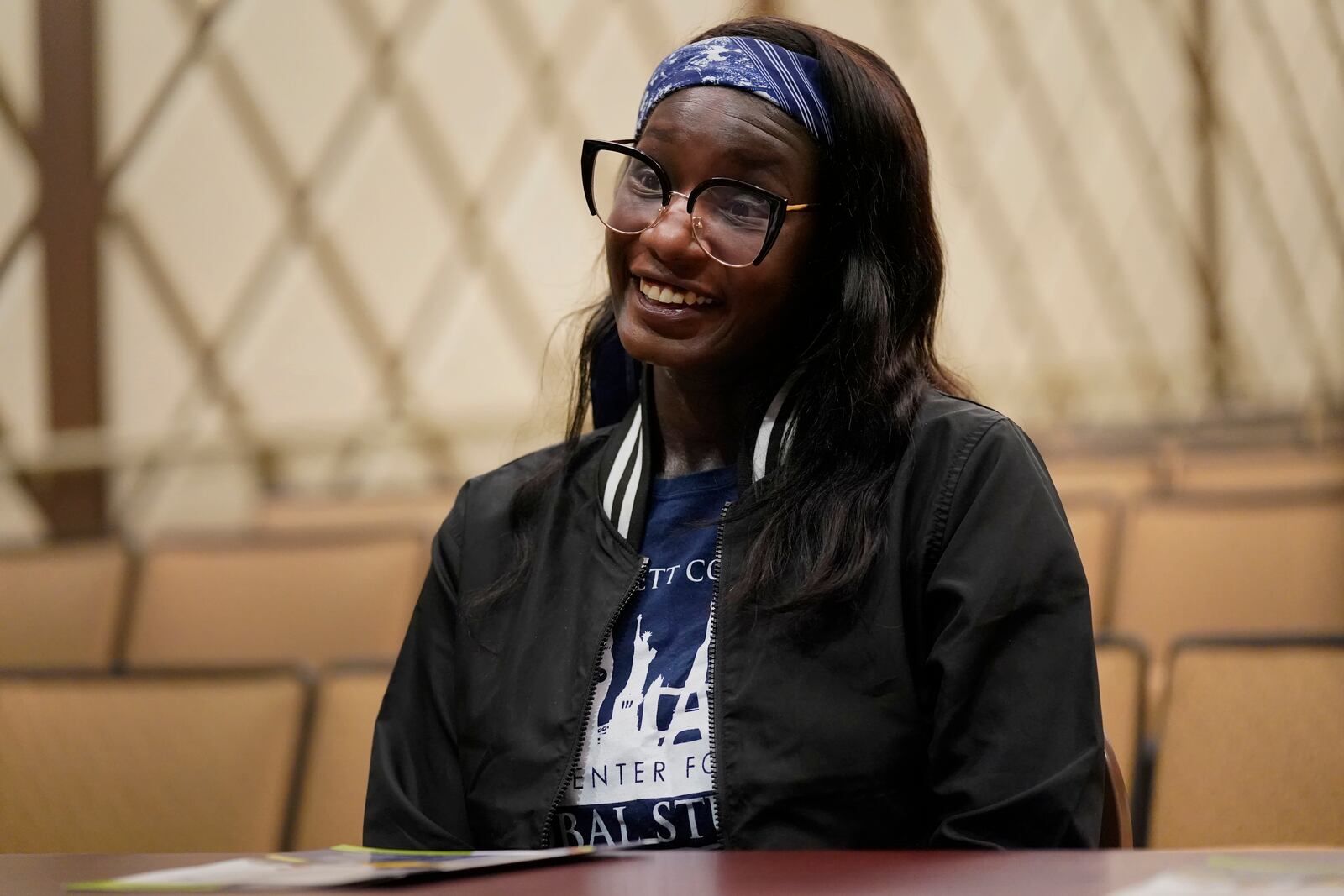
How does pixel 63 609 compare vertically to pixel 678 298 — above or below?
below

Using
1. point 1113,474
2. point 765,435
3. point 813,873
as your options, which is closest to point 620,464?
point 765,435

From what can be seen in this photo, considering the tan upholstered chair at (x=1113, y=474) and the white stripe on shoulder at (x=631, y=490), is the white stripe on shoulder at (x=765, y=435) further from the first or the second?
the tan upholstered chair at (x=1113, y=474)

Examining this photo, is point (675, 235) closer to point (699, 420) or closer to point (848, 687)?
point (699, 420)

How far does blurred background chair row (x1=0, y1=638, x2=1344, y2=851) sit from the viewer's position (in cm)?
134

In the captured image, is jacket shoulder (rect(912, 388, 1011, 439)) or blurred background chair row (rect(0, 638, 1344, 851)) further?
blurred background chair row (rect(0, 638, 1344, 851))

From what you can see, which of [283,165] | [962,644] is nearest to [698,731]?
[962,644]

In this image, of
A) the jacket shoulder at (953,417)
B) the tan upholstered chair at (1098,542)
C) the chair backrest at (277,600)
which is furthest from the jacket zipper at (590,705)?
the tan upholstered chair at (1098,542)

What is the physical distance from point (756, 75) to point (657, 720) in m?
0.45

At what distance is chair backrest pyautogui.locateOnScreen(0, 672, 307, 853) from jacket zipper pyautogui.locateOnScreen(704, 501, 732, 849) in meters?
0.58

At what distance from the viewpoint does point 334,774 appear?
4.84ft

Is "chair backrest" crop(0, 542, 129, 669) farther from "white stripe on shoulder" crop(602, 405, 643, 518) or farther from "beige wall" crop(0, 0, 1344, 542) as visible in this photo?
"white stripe on shoulder" crop(602, 405, 643, 518)

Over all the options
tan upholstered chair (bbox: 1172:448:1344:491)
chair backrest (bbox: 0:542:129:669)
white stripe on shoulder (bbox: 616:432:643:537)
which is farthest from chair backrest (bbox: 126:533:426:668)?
tan upholstered chair (bbox: 1172:448:1344:491)

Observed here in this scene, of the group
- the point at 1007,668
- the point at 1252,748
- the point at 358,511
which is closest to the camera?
the point at 1007,668

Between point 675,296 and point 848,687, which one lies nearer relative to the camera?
point 848,687
